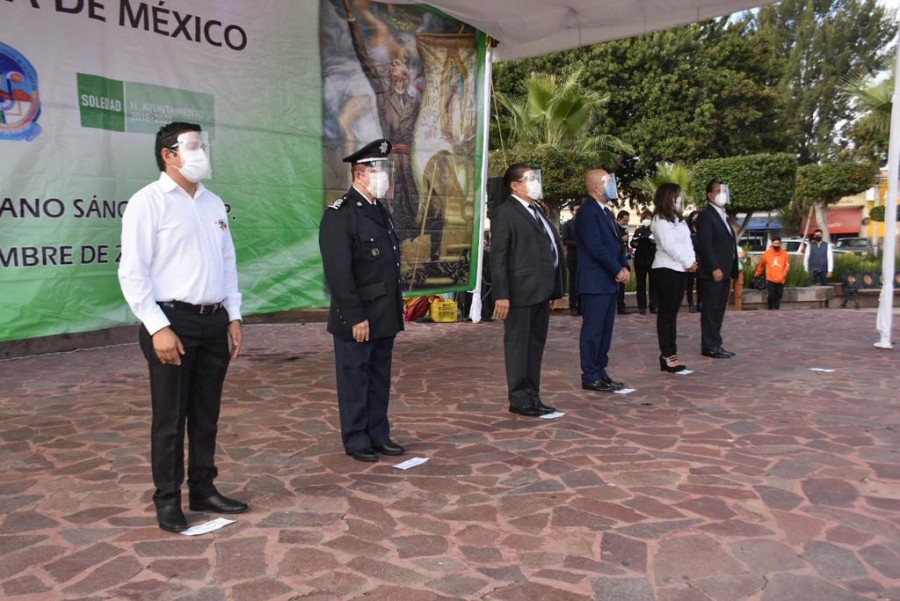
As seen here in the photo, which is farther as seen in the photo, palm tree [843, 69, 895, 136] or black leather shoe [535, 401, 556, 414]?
palm tree [843, 69, 895, 136]

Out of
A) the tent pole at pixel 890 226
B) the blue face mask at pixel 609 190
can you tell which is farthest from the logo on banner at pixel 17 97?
the tent pole at pixel 890 226

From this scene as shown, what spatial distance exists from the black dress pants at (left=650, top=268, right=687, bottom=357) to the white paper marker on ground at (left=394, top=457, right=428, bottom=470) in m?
3.46

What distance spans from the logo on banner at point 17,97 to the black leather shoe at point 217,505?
9.77 feet

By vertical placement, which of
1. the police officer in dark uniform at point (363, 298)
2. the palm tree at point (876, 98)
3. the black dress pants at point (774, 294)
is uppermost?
the palm tree at point (876, 98)

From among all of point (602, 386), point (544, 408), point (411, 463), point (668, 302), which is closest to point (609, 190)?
point (668, 302)

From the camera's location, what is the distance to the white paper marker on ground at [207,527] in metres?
3.52

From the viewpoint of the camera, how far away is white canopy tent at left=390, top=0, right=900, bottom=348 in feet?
27.2

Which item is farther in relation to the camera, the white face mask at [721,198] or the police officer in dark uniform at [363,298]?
the white face mask at [721,198]

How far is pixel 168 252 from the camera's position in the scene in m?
3.36

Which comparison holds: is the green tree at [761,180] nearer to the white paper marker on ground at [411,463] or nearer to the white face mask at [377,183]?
the white face mask at [377,183]

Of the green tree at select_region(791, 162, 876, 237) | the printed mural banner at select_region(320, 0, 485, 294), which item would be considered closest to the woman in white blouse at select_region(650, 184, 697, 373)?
the printed mural banner at select_region(320, 0, 485, 294)

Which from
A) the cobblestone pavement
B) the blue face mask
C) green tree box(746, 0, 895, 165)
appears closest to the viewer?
the cobblestone pavement

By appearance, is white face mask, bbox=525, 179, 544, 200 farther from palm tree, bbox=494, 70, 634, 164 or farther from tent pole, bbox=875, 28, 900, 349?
palm tree, bbox=494, 70, 634, 164

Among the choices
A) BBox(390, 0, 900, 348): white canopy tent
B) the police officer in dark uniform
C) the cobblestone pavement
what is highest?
BBox(390, 0, 900, 348): white canopy tent
